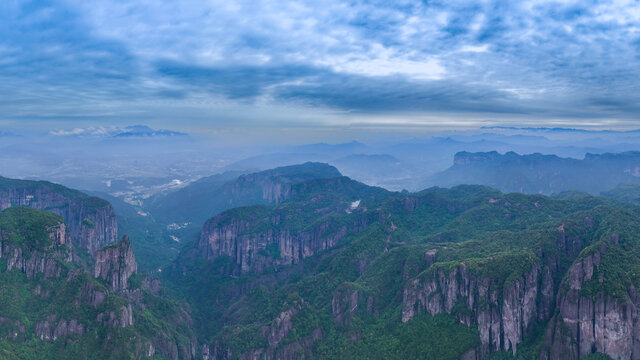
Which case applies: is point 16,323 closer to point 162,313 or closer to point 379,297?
point 162,313

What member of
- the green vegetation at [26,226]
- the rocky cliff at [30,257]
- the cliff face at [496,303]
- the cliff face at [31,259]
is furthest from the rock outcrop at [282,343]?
the green vegetation at [26,226]

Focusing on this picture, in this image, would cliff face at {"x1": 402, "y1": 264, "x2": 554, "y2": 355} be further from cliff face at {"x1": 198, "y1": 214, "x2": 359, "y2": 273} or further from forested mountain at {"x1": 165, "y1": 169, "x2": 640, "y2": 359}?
cliff face at {"x1": 198, "y1": 214, "x2": 359, "y2": 273}

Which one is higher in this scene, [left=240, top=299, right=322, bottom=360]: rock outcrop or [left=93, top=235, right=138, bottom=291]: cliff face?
[left=93, top=235, right=138, bottom=291]: cliff face

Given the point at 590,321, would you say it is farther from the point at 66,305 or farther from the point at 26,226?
the point at 26,226

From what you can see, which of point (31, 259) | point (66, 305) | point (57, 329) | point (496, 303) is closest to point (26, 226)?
point (31, 259)

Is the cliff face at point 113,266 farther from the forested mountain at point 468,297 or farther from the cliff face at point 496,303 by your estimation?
the cliff face at point 496,303

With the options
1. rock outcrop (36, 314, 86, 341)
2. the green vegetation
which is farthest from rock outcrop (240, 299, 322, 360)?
the green vegetation
